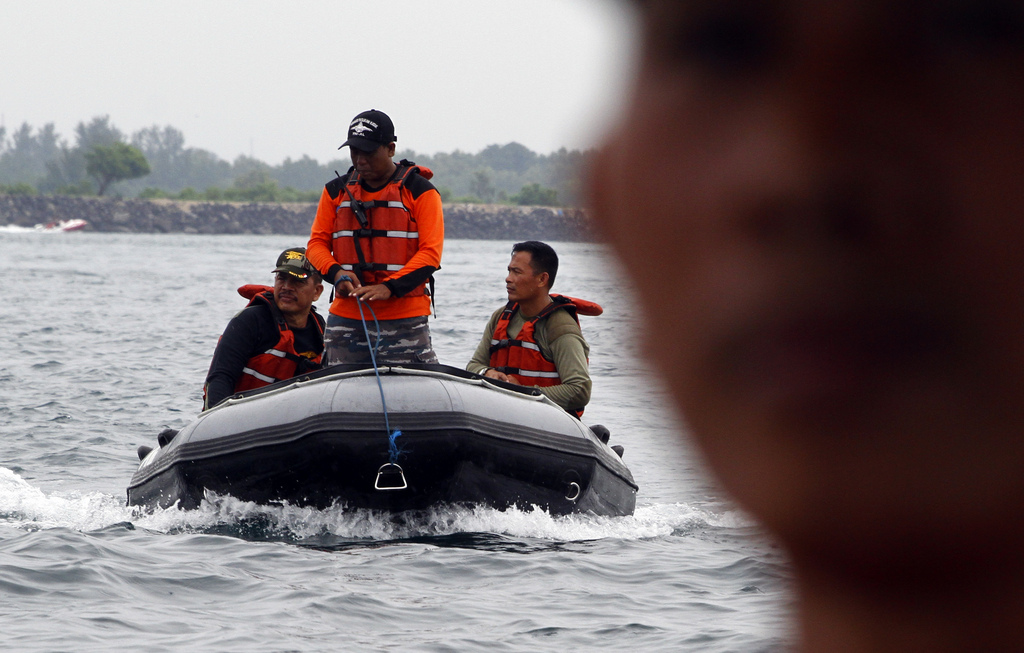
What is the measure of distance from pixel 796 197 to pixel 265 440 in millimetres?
5565

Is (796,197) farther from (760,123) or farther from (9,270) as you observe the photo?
(9,270)

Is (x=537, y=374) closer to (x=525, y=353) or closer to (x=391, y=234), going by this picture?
(x=525, y=353)

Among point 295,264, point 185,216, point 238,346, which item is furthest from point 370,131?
point 185,216

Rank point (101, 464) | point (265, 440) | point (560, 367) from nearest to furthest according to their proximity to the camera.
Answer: point (265, 440) < point (560, 367) < point (101, 464)

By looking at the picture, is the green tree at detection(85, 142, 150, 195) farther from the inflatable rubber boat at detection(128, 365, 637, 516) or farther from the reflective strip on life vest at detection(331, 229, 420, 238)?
the inflatable rubber boat at detection(128, 365, 637, 516)

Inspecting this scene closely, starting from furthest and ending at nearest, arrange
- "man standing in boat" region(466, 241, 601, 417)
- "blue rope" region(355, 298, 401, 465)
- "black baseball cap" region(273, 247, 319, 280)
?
"man standing in boat" region(466, 241, 601, 417) < "black baseball cap" region(273, 247, 319, 280) < "blue rope" region(355, 298, 401, 465)

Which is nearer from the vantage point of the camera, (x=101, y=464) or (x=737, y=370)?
(x=737, y=370)

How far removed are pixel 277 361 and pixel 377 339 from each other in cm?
86

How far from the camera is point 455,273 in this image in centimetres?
3603

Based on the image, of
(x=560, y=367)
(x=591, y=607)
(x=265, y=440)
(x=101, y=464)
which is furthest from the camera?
(x=101, y=464)

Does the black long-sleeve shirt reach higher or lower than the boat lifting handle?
higher

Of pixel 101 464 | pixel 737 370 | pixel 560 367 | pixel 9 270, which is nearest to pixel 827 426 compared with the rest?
pixel 737 370

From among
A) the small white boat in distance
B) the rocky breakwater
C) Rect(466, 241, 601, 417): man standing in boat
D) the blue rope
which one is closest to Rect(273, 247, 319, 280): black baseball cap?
the blue rope

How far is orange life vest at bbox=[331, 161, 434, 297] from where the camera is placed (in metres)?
6.32
